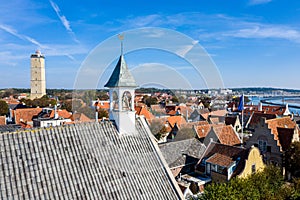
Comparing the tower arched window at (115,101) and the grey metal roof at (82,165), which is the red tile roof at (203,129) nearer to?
the grey metal roof at (82,165)

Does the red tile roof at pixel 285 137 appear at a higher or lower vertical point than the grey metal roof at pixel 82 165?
lower

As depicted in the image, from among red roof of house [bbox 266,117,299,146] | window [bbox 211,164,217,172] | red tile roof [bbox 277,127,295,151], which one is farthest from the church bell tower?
red tile roof [bbox 277,127,295,151]

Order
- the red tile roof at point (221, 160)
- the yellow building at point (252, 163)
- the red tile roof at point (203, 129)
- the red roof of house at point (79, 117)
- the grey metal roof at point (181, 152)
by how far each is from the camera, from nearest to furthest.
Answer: the red roof of house at point (79, 117), the yellow building at point (252, 163), the red tile roof at point (221, 160), the grey metal roof at point (181, 152), the red tile roof at point (203, 129)

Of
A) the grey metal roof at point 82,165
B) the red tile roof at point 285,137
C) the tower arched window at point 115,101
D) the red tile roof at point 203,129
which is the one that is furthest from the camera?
the red tile roof at point 203,129

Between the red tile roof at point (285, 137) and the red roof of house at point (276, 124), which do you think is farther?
the red roof of house at point (276, 124)

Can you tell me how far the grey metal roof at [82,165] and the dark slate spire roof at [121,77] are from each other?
2.50 meters

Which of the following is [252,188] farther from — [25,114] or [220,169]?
[25,114]

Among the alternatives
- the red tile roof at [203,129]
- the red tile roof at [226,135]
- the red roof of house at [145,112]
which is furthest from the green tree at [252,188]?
the red tile roof at [203,129]

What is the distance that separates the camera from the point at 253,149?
29.5 metres

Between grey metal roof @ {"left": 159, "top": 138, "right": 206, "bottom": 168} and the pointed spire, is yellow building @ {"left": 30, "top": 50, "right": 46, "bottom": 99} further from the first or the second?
the pointed spire

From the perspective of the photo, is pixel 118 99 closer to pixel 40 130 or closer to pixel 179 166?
pixel 40 130

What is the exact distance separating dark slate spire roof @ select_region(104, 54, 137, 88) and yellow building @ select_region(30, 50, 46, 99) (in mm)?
147356

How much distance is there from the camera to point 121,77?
47.2 ft

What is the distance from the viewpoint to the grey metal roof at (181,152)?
32197 millimetres
